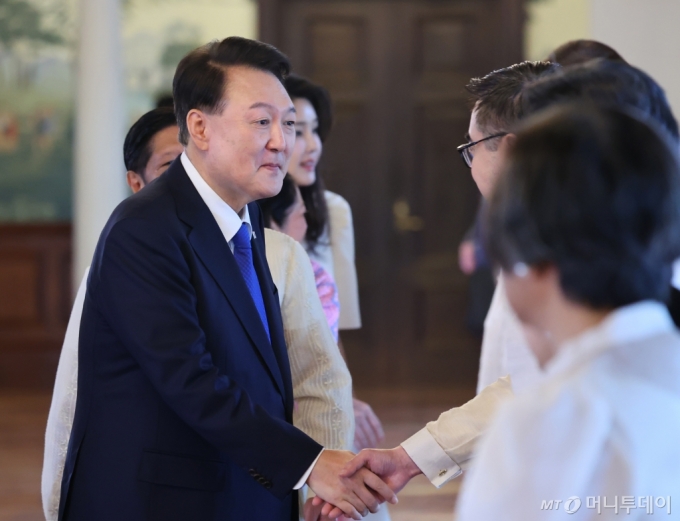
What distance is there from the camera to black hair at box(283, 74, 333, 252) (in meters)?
3.03

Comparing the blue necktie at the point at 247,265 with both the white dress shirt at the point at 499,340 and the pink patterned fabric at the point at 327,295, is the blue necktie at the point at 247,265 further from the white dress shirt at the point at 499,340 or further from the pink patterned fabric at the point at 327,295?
the pink patterned fabric at the point at 327,295

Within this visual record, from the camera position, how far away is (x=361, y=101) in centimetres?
661

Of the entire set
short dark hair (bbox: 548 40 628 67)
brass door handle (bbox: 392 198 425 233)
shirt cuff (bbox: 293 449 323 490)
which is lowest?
brass door handle (bbox: 392 198 425 233)

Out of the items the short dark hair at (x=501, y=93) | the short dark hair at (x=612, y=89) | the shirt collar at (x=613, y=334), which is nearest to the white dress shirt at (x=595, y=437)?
the shirt collar at (x=613, y=334)

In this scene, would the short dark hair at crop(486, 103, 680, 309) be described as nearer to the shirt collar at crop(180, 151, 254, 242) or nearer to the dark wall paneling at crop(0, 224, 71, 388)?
the shirt collar at crop(180, 151, 254, 242)

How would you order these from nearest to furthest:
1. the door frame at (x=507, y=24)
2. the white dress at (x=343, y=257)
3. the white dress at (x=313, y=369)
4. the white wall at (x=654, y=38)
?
the white dress at (x=313, y=369)
the white dress at (x=343, y=257)
the white wall at (x=654, y=38)
the door frame at (x=507, y=24)

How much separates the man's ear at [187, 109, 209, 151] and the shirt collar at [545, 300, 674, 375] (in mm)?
1089

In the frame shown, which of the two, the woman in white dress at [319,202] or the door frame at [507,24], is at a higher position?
the door frame at [507,24]

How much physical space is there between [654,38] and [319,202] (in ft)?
12.6

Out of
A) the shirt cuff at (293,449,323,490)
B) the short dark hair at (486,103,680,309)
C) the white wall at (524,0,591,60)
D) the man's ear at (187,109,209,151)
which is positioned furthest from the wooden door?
the short dark hair at (486,103,680,309)

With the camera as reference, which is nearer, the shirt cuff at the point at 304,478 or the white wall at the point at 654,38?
the shirt cuff at the point at 304,478

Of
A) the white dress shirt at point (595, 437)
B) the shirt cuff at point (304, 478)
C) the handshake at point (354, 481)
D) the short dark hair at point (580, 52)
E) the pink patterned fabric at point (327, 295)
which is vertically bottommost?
the handshake at point (354, 481)

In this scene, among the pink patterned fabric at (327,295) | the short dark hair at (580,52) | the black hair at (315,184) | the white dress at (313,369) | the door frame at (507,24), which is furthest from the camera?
the door frame at (507,24)

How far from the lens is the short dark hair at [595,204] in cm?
90
